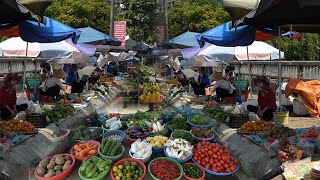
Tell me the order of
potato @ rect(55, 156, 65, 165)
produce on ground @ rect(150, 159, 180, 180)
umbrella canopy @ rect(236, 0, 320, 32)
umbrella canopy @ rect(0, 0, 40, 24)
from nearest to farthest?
umbrella canopy @ rect(236, 0, 320, 32) → umbrella canopy @ rect(0, 0, 40, 24) → produce on ground @ rect(150, 159, 180, 180) → potato @ rect(55, 156, 65, 165)

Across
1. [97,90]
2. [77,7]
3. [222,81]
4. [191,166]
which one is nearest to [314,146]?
[191,166]

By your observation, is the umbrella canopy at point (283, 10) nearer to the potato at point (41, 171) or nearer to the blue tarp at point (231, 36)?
the blue tarp at point (231, 36)

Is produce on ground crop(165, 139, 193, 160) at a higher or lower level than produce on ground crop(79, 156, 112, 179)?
higher

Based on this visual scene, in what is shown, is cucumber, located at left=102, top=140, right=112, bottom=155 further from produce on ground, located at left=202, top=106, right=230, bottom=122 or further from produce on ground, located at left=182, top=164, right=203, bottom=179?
produce on ground, located at left=202, top=106, right=230, bottom=122

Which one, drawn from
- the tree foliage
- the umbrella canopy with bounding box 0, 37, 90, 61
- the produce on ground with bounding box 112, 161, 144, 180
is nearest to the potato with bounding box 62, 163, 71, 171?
the produce on ground with bounding box 112, 161, 144, 180

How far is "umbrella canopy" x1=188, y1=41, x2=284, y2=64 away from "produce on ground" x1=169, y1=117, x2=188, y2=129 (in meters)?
4.47

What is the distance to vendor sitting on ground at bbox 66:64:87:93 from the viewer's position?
11.9 m

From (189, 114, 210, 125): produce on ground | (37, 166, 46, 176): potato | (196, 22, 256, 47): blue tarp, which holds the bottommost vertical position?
(37, 166, 46, 176): potato

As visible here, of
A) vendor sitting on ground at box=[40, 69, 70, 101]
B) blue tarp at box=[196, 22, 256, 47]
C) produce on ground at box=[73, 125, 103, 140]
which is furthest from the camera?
vendor sitting on ground at box=[40, 69, 70, 101]

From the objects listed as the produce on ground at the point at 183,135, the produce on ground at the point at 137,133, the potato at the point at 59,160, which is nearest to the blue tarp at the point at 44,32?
the produce on ground at the point at 137,133

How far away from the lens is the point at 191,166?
17.6 ft

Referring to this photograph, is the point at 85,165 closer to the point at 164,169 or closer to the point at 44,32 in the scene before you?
the point at 164,169

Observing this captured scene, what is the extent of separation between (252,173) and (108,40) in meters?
9.23

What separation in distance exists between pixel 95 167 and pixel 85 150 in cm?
66
